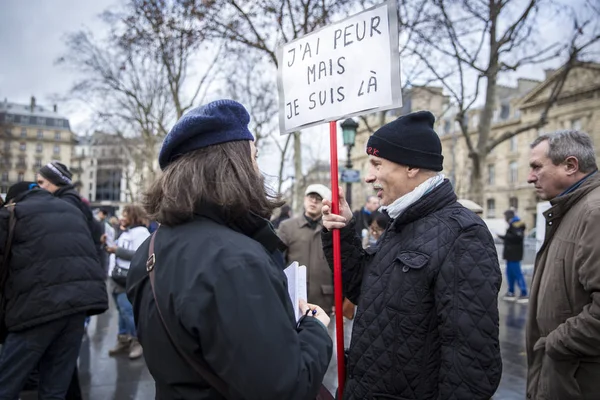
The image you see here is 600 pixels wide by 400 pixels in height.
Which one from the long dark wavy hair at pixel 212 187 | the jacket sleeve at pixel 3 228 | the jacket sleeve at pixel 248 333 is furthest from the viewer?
the jacket sleeve at pixel 3 228

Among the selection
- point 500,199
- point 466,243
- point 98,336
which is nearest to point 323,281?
point 466,243

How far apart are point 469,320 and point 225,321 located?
1.05 m

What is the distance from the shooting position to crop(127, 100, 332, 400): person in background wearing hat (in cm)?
122

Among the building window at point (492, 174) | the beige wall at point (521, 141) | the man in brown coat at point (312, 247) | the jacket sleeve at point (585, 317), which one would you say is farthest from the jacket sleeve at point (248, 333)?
the building window at point (492, 174)

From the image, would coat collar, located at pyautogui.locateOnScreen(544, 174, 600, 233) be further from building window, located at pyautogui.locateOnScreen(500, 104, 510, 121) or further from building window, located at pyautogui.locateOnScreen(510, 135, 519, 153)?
building window, located at pyautogui.locateOnScreen(500, 104, 510, 121)

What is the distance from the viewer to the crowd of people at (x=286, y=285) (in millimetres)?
1253

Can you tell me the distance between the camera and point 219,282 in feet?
4.02

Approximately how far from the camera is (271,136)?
2473 centimetres

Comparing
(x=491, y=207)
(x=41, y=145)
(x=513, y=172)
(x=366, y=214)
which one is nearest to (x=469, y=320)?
(x=366, y=214)

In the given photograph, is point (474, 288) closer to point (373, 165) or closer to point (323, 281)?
point (373, 165)

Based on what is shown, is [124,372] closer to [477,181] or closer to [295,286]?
[295,286]

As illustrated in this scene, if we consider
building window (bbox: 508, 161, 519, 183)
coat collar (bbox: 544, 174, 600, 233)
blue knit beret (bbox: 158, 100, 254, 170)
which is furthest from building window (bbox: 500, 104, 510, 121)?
blue knit beret (bbox: 158, 100, 254, 170)

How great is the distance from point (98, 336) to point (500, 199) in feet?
156

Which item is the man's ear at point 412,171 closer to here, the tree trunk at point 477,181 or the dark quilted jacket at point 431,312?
the dark quilted jacket at point 431,312
